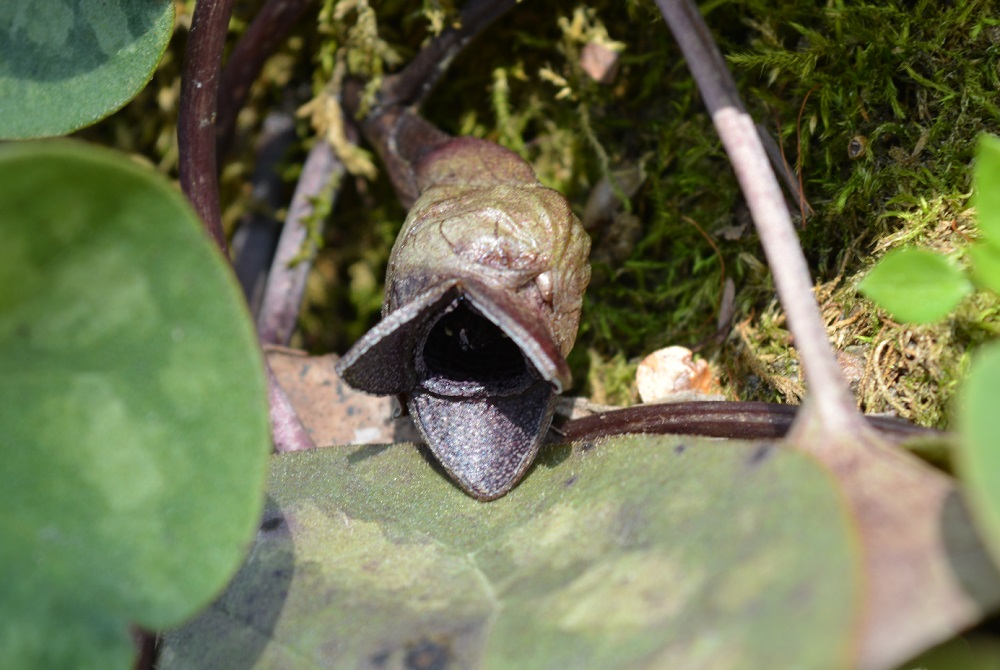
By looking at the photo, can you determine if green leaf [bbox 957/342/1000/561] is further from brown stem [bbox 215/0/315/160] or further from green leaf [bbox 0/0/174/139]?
brown stem [bbox 215/0/315/160]

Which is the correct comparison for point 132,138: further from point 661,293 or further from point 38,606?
point 38,606

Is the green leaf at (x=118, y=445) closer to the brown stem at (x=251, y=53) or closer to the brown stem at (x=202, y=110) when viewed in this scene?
the brown stem at (x=202, y=110)

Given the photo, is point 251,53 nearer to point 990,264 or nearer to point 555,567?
point 555,567

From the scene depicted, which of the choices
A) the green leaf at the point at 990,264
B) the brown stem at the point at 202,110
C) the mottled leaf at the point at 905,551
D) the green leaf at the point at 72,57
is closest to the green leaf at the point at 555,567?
the mottled leaf at the point at 905,551

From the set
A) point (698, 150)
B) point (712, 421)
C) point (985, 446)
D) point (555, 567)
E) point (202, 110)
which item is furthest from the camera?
point (698, 150)

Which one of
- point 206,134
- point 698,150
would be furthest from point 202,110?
point 698,150

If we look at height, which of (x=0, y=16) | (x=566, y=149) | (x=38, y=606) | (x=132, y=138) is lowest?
(x=132, y=138)

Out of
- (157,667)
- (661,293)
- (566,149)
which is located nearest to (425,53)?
(566,149)
